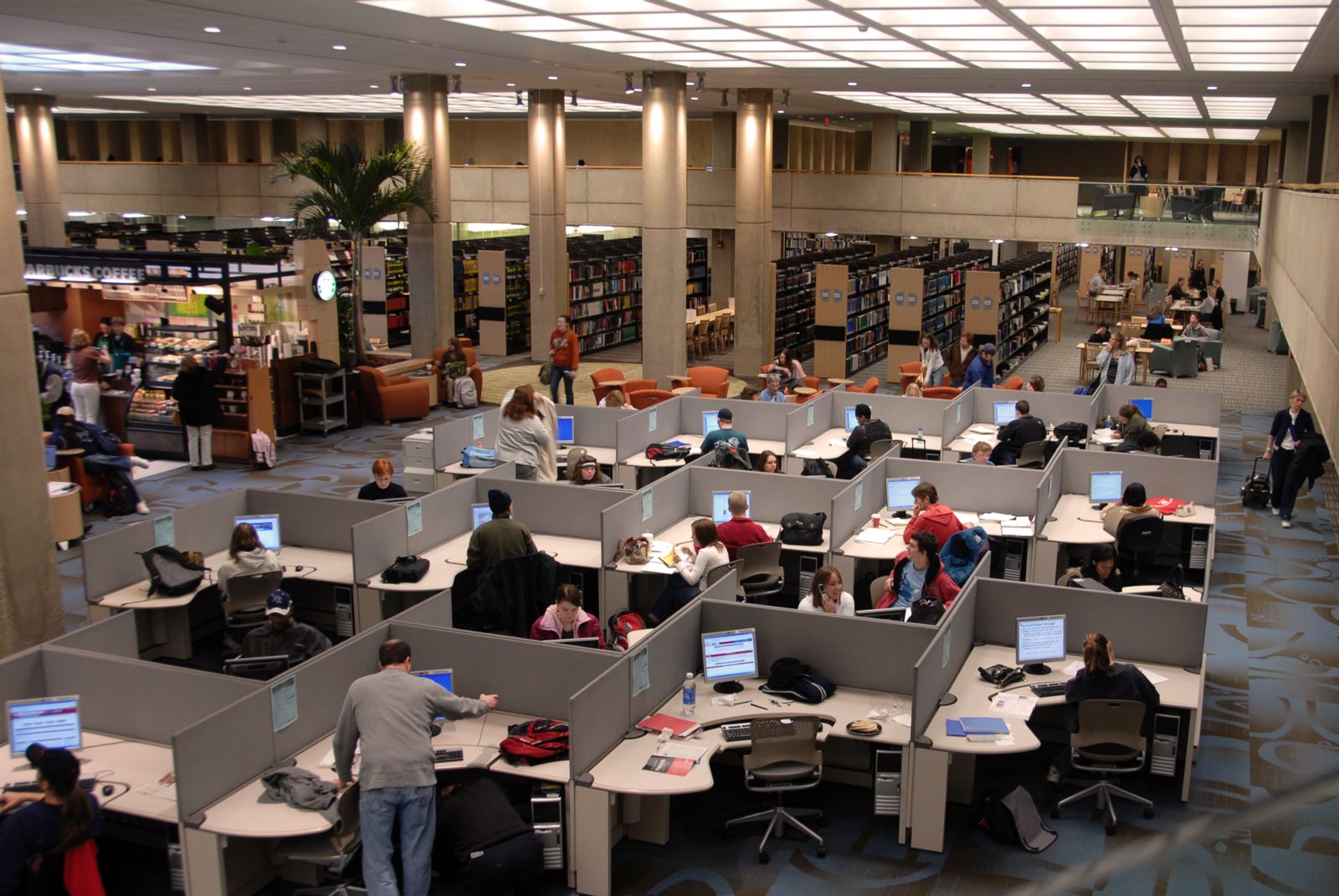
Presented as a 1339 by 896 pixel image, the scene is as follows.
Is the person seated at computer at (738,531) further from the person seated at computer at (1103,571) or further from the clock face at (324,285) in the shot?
the clock face at (324,285)

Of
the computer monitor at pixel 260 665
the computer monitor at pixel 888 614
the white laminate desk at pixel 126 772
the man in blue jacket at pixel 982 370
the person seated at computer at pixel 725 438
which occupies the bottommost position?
the white laminate desk at pixel 126 772

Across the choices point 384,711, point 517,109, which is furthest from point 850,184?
point 384,711

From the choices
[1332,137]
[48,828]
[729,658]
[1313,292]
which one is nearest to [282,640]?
[48,828]

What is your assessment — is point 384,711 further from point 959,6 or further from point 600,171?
point 600,171

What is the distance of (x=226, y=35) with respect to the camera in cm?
1285

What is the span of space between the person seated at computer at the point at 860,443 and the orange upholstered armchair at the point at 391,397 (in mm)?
7233

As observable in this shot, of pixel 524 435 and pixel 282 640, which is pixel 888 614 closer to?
pixel 282 640

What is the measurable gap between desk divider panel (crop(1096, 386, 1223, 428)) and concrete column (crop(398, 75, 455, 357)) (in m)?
10.3

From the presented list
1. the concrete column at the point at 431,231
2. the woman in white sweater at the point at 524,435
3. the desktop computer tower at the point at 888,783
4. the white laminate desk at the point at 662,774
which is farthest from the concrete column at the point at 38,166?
the desktop computer tower at the point at 888,783

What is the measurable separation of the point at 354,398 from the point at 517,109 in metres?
11.6

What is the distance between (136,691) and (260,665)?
65 cm

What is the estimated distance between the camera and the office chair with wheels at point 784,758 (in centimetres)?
595

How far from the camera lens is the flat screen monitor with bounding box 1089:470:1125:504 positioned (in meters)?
10.1

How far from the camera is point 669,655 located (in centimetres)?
653
